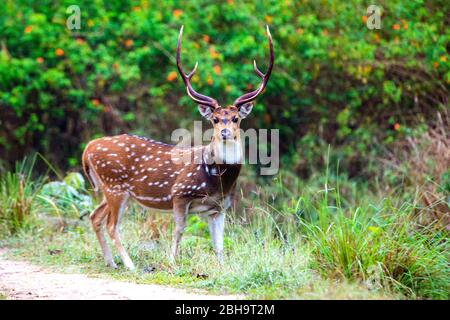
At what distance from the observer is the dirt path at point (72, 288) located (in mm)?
7184

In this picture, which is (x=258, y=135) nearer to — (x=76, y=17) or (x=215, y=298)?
(x=76, y=17)

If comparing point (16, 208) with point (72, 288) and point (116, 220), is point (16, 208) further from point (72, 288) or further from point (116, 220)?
point (72, 288)

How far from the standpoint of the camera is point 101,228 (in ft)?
30.8

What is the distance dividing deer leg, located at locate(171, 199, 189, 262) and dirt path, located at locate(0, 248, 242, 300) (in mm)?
1093

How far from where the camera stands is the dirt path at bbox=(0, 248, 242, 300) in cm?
718

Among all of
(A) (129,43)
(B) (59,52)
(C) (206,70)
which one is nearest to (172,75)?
(C) (206,70)

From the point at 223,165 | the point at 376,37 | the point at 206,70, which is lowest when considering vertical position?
the point at 223,165

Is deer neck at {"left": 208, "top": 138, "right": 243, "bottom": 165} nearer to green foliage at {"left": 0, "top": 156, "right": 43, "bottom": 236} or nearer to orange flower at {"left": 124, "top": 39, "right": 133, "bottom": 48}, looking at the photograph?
green foliage at {"left": 0, "top": 156, "right": 43, "bottom": 236}

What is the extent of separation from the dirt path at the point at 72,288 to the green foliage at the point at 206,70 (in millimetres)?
7069

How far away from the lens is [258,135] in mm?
16734

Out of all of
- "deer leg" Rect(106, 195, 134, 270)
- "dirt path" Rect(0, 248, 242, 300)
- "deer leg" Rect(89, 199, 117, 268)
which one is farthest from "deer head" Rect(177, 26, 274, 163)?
"dirt path" Rect(0, 248, 242, 300)

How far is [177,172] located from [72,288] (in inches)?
90.7

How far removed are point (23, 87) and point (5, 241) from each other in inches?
218

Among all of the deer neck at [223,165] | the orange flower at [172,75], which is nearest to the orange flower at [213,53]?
the orange flower at [172,75]
